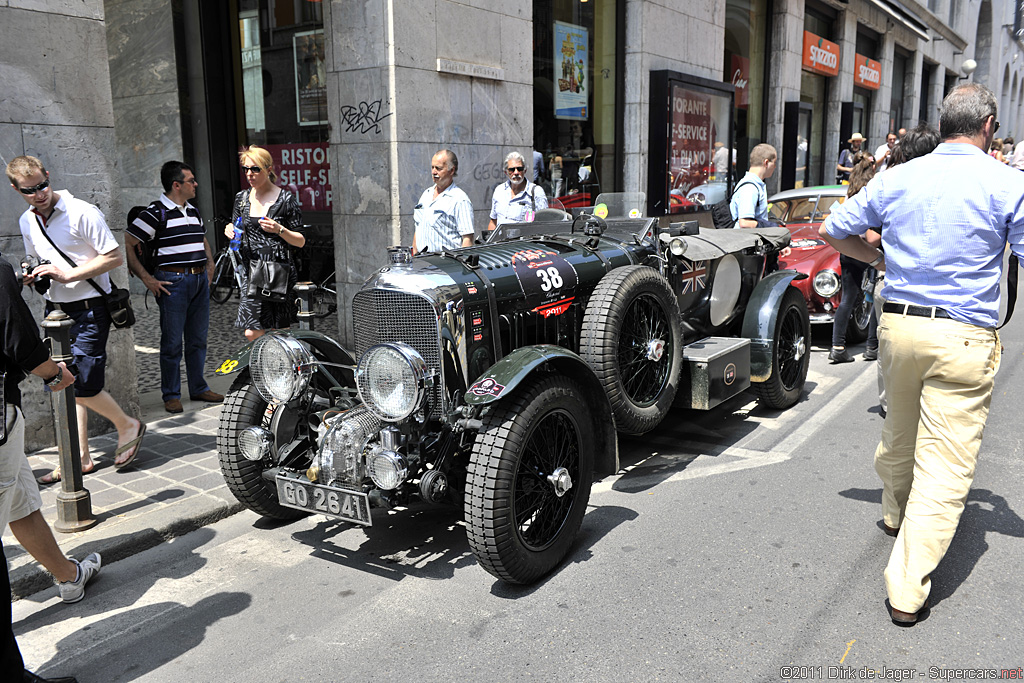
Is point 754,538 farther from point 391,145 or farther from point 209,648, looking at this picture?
point 391,145

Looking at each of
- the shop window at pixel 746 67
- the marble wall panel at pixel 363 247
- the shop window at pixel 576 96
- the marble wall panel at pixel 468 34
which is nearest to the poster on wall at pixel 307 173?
the marble wall panel at pixel 363 247

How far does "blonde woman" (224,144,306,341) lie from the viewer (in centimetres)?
572

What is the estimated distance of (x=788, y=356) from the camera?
6348 millimetres

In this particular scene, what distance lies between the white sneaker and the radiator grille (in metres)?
1.54

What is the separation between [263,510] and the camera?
13.5 ft

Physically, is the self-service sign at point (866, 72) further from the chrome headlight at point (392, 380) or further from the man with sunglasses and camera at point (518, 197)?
the chrome headlight at point (392, 380)

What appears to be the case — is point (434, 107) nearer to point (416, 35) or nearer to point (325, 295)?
point (416, 35)

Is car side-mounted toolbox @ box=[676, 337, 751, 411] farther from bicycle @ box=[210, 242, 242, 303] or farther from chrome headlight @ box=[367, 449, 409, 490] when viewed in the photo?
bicycle @ box=[210, 242, 242, 303]

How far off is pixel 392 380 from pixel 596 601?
4.18ft

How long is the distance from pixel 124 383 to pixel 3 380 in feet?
10.2

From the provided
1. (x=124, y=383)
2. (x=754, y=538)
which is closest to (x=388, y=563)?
(x=754, y=538)

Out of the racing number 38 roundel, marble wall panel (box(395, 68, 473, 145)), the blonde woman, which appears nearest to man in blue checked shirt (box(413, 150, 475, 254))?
the blonde woman

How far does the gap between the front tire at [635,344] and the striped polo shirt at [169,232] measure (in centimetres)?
338

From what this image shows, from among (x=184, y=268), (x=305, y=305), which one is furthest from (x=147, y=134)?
(x=305, y=305)
